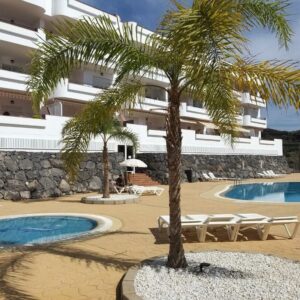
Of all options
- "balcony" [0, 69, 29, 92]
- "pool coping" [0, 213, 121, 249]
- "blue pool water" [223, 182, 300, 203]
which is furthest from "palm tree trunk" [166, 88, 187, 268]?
"balcony" [0, 69, 29, 92]

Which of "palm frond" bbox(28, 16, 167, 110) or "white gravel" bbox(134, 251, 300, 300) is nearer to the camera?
"white gravel" bbox(134, 251, 300, 300)

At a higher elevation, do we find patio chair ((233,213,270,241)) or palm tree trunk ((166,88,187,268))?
palm tree trunk ((166,88,187,268))

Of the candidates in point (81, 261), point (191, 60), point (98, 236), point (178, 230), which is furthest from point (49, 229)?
point (191, 60)

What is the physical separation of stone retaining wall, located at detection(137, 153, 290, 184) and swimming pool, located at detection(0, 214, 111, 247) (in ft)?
50.4

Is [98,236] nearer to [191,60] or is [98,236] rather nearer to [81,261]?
[81,261]

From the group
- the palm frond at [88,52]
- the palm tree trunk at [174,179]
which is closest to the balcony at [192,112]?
the palm tree trunk at [174,179]

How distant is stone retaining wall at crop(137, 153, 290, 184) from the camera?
29.2 meters

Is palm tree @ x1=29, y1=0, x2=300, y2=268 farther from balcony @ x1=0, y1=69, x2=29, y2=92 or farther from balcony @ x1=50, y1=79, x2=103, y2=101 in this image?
balcony @ x1=50, y1=79, x2=103, y2=101

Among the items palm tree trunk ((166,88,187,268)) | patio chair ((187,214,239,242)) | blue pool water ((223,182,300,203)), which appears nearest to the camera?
palm tree trunk ((166,88,187,268))

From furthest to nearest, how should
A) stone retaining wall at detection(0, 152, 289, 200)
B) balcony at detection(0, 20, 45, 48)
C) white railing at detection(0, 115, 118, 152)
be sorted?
balcony at detection(0, 20, 45, 48)
white railing at detection(0, 115, 118, 152)
stone retaining wall at detection(0, 152, 289, 200)

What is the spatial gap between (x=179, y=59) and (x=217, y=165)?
29.5 meters

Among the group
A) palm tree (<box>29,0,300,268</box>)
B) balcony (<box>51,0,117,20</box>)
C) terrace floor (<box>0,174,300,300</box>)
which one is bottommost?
terrace floor (<box>0,174,300,300</box>)

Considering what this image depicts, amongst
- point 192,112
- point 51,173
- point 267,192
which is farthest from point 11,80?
point 192,112

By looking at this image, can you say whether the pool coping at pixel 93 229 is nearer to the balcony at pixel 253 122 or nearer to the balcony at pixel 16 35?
the balcony at pixel 16 35
